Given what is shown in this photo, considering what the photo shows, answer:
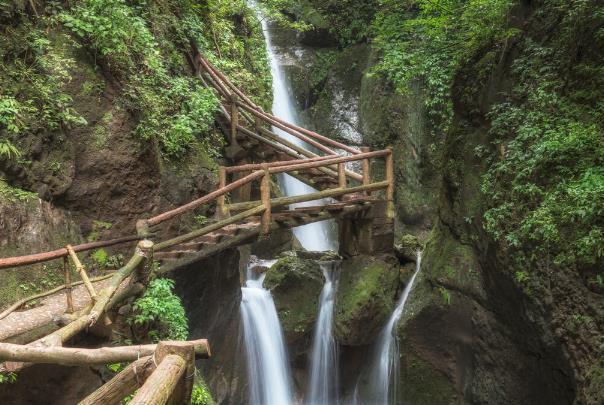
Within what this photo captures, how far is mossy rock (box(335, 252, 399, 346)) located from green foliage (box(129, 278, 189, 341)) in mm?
5075

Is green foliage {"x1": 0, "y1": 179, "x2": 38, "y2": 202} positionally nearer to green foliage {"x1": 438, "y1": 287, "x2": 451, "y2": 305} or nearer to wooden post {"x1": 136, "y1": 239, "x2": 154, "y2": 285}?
wooden post {"x1": 136, "y1": 239, "x2": 154, "y2": 285}

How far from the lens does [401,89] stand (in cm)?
1256

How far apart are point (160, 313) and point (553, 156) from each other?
5.24m

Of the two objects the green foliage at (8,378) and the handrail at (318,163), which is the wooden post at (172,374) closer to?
the green foliage at (8,378)

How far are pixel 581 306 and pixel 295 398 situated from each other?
23.3 ft

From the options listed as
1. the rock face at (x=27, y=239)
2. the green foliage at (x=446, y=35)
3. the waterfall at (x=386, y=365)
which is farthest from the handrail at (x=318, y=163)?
the rock face at (x=27, y=239)

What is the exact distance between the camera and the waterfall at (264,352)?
10414 millimetres

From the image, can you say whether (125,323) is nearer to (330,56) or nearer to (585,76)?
(585,76)

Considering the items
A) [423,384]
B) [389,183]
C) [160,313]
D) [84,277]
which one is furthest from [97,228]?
[423,384]

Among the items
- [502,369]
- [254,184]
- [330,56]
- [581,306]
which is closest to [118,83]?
[254,184]

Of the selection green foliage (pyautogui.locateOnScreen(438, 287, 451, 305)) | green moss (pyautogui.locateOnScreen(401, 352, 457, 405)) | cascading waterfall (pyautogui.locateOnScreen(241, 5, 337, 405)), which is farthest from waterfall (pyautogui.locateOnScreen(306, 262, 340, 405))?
green foliage (pyautogui.locateOnScreen(438, 287, 451, 305))

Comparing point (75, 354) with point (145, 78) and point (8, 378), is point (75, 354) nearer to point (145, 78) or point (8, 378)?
point (8, 378)

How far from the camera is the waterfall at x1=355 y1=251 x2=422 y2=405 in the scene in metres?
10.3

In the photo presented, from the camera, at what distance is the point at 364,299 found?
10.2 metres
